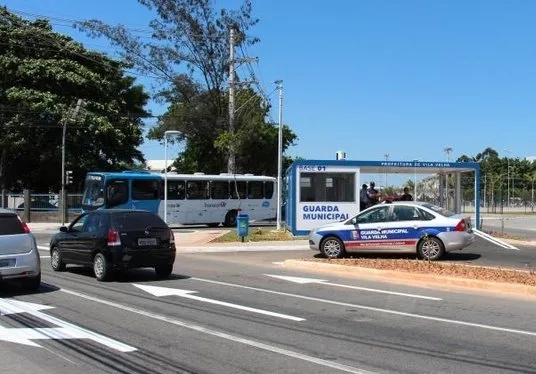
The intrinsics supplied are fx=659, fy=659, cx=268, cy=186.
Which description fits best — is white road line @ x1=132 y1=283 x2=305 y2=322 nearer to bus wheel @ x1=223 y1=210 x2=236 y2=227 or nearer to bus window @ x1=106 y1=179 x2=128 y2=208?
bus window @ x1=106 y1=179 x2=128 y2=208

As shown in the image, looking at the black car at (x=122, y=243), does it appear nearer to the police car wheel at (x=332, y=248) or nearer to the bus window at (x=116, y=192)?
the police car wheel at (x=332, y=248)

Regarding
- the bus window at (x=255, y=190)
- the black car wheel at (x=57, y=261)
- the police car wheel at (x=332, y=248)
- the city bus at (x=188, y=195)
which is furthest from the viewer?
the bus window at (x=255, y=190)

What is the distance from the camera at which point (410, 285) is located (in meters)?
13.7

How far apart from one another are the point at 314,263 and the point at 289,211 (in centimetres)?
901

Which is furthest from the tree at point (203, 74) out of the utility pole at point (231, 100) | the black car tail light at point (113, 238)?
the black car tail light at point (113, 238)

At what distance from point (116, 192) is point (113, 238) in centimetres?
2008

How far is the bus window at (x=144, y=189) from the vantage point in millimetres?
34125

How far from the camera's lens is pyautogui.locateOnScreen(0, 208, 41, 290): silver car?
1211 centimetres

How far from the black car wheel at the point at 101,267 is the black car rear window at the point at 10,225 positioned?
2081 millimetres

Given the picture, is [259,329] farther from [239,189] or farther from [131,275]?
[239,189]

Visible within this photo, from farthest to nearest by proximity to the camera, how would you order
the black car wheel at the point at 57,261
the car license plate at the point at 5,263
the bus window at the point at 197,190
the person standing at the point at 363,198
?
1. the bus window at the point at 197,190
2. the person standing at the point at 363,198
3. the black car wheel at the point at 57,261
4. the car license plate at the point at 5,263

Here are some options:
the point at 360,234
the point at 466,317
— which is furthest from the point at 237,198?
the point at 466,317

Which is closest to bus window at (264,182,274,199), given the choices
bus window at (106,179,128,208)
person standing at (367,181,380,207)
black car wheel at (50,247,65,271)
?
bus window at (106,179,128,208)

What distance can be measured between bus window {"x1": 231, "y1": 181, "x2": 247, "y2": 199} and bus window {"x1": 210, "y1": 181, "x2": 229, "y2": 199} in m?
0.37
